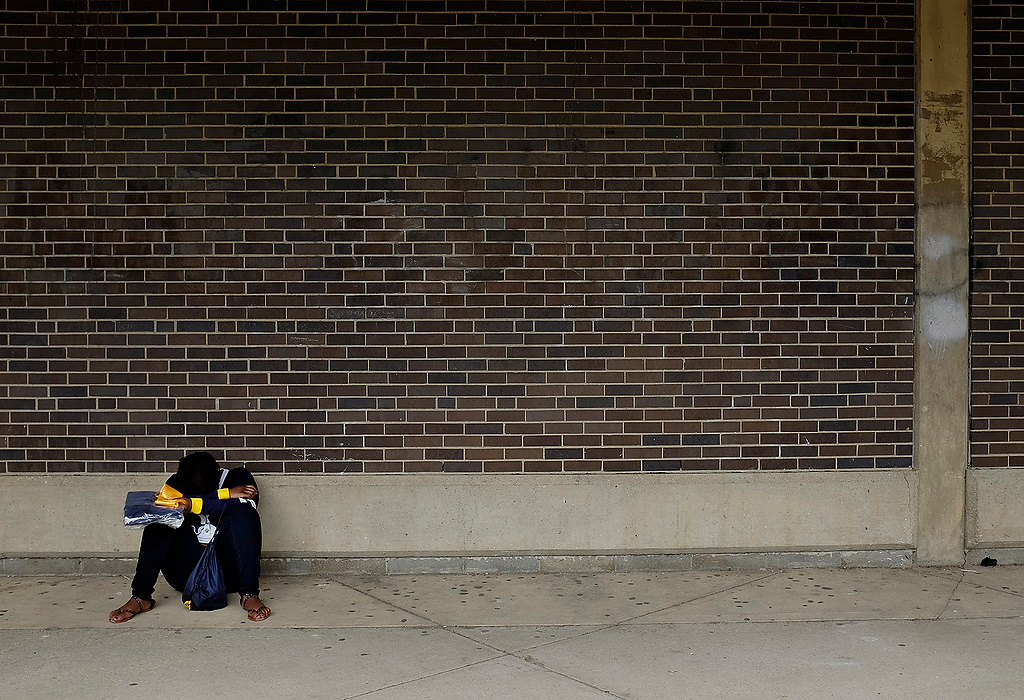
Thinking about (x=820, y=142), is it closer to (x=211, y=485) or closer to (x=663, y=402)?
(x=663, y=402)

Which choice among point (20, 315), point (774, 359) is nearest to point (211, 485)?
point (20, 315)

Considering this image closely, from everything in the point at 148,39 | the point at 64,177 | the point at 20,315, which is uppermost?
the point at 148,39

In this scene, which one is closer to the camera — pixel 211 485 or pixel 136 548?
pixel 211 485

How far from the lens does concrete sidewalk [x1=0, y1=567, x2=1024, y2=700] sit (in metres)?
4.51

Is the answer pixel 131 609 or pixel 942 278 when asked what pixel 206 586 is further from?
pixel 942 278

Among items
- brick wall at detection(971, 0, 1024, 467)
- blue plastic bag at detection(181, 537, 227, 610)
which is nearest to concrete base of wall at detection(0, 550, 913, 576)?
blue plastic bag at detection(181, 537, 227, 610)

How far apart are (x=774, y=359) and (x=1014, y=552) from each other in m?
2.11

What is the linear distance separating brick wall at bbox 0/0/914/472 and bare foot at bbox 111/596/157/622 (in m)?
1.05

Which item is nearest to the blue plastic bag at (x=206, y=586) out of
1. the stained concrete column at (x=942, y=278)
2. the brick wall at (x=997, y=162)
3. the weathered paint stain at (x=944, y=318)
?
the stained concrete column at (x=942, y=278)

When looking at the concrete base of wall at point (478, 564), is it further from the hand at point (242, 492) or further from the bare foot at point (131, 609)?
the bare foot at point (131, 609)

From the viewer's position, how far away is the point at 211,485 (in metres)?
5.87

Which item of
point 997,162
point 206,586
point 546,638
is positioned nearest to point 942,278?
point 997,162

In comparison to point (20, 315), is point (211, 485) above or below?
below

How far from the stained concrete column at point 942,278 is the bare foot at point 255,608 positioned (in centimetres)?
427
